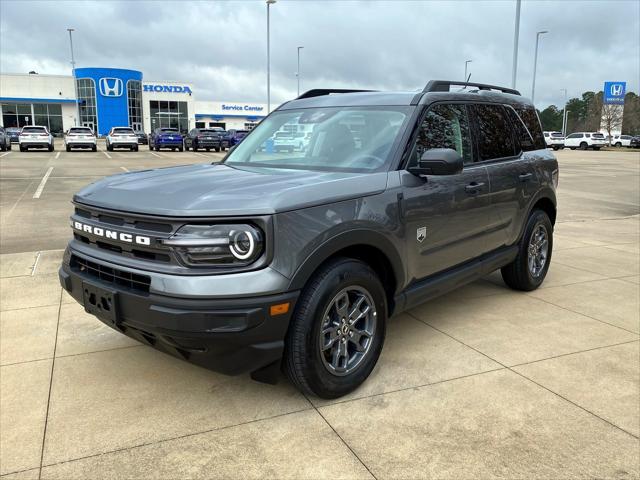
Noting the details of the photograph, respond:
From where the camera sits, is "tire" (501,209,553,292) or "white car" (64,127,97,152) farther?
"white car" (64,127,97,152)

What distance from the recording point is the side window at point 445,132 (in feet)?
12.4

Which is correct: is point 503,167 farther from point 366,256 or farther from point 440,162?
point 366,256

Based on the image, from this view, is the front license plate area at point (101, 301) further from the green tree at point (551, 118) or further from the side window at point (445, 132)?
the green tree at point (551, 118)

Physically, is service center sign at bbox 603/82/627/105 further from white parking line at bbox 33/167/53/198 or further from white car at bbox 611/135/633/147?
white parking line at bbox 33/167/53/198

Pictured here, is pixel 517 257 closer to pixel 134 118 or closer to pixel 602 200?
pixel 602 200

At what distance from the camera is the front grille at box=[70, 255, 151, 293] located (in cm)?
279

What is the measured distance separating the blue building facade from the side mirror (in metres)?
69.4

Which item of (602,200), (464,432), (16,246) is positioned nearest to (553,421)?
(464,432)

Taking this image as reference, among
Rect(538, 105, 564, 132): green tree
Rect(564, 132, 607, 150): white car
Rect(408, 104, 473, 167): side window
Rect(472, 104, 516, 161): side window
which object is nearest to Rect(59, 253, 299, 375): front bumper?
Rect(408, 104, 473, 167): side window

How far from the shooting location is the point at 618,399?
11.0 ft

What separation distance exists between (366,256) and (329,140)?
98 cm

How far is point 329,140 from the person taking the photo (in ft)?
12.8

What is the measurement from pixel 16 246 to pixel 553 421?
7075 millimetres

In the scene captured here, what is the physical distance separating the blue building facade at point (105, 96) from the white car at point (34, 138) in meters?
36.1
